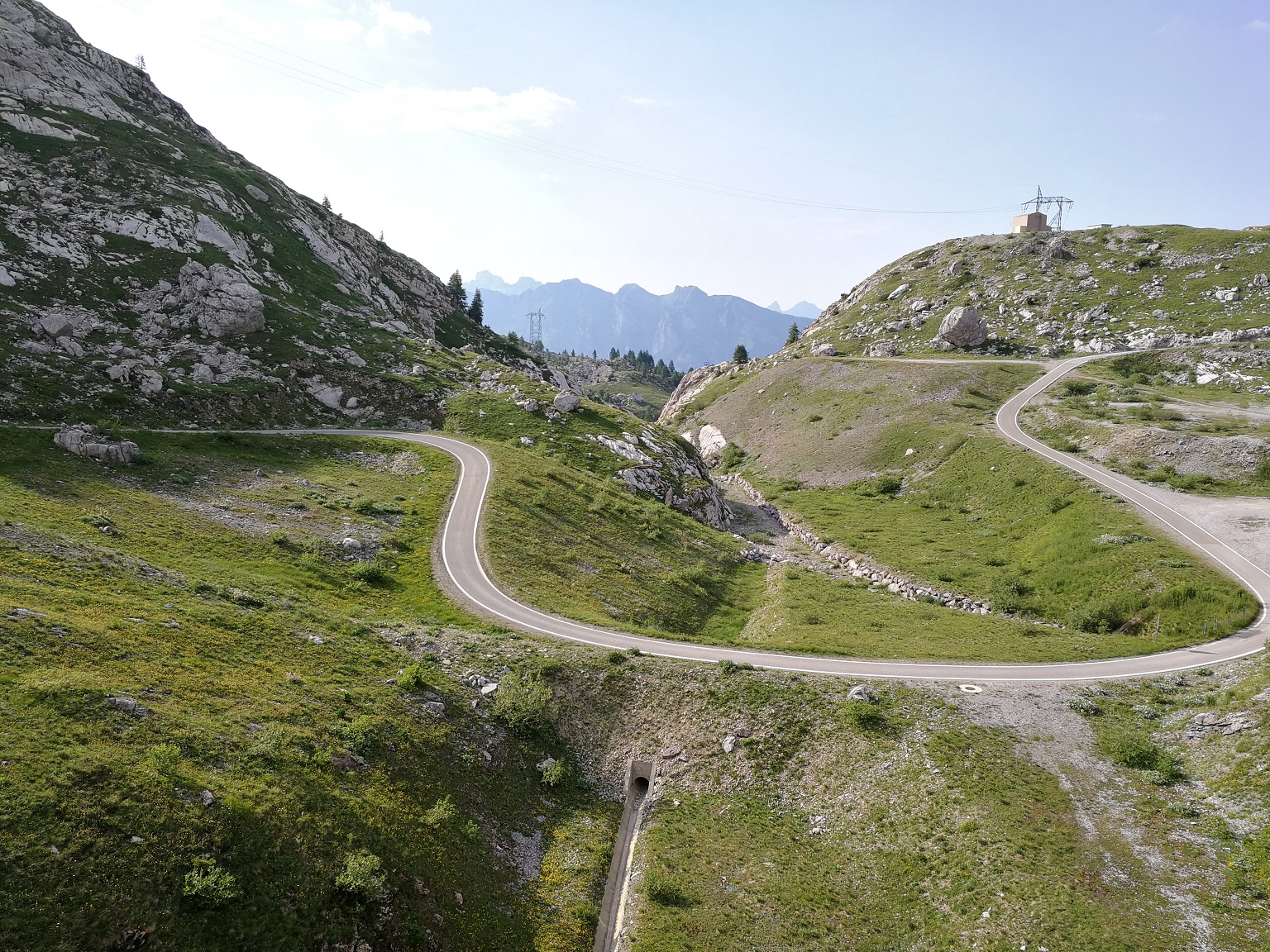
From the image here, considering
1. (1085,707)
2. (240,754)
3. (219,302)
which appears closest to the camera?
(240,754)

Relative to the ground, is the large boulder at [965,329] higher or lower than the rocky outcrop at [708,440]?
higher

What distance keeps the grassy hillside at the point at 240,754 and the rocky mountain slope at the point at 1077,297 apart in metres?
129

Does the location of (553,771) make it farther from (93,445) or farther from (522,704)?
(93,445)

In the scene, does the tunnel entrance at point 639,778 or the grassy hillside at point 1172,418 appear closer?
the tunnel entrance at point 639,778

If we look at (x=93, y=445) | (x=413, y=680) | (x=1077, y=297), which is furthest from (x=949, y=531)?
(x=1077, y=297)

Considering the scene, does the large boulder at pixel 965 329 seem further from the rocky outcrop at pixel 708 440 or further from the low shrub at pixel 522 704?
the low shrub at pixel 522 704

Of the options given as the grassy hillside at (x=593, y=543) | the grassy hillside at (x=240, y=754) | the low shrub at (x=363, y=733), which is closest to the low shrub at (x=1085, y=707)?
the grassy hillside at (x=593, y=543)

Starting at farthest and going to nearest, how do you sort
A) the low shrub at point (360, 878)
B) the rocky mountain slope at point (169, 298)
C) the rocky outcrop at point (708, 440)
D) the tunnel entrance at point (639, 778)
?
the rocky outcrop at point (708, 440) < the rocky mountain slope at point (169, 298) < the tunnel entrance at point (639, 778) < the low shrub at point (360, 878)

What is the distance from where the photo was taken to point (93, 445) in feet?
137

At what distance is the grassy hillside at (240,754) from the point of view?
1558cm

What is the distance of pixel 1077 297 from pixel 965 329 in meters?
30.8

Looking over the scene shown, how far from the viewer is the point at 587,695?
32906 mm

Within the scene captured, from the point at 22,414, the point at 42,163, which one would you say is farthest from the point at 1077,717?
the point at 42,163

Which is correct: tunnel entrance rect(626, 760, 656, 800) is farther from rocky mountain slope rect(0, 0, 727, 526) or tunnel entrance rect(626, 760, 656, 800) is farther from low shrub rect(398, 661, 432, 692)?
rocky mountain slope rect(0, 0, 727, 526)
